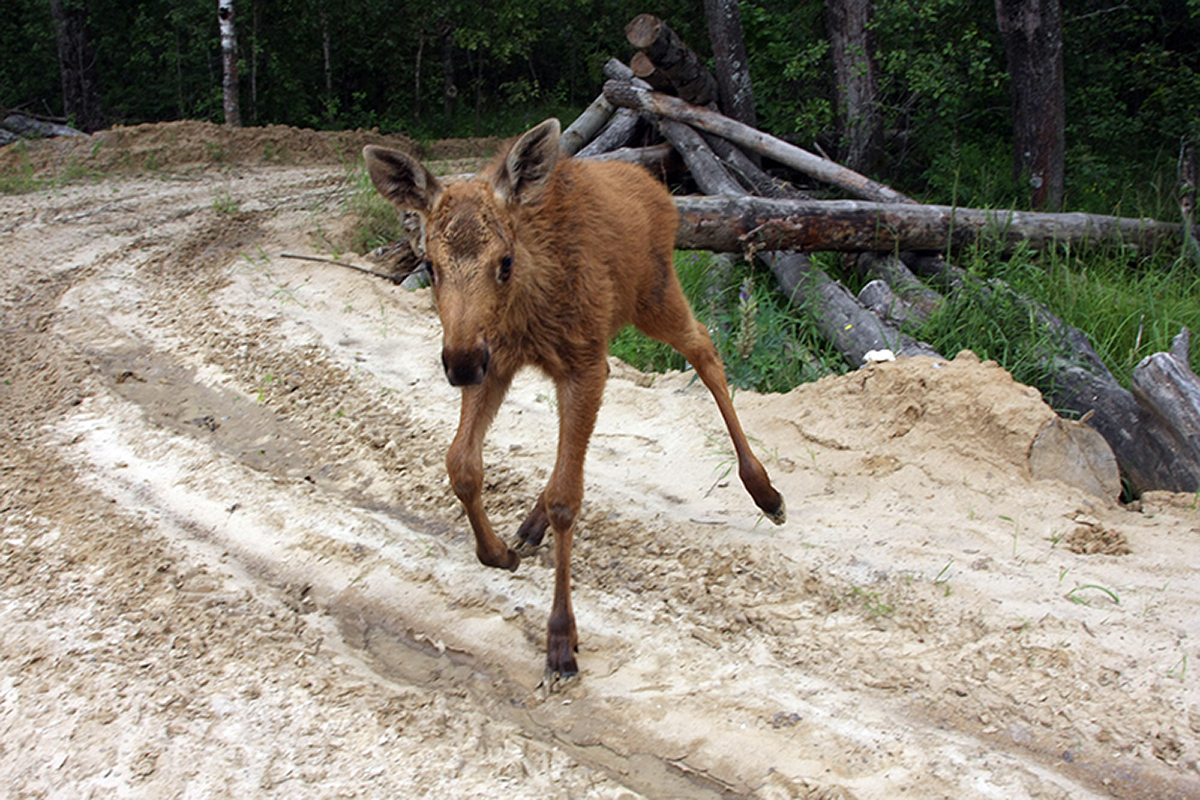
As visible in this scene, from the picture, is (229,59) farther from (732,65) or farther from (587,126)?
(732,65)

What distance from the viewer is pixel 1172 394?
17.0ft

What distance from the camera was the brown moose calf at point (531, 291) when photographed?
11.5ft

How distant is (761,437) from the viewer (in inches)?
235

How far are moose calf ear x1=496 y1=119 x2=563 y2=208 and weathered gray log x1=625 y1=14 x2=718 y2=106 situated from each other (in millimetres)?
5745

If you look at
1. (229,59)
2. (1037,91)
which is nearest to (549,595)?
A: (1037,91)

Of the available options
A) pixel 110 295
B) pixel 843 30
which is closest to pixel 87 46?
pixel 110 295

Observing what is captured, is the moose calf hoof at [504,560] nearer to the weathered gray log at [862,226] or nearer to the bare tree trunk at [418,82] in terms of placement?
the weathered gray log at [862,226]

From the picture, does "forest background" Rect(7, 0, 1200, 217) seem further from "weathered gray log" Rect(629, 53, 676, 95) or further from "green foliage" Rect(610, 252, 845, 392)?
"green foliage" Rect(610, 252, 845, 392)

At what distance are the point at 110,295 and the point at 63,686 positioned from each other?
570 cm

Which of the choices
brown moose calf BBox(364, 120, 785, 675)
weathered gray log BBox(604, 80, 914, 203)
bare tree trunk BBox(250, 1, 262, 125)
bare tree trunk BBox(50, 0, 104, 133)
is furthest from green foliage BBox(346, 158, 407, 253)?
bare tree trunk BBox(50, 0, 104, 133)

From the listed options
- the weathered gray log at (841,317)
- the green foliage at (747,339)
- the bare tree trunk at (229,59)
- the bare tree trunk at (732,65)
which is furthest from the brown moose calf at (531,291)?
the bare tree trunk at (229,59)

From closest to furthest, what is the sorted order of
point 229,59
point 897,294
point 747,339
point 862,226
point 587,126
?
point 747,339
point 897,294
point 862,226
point 587,126
point 229,59

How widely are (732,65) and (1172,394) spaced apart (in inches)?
277

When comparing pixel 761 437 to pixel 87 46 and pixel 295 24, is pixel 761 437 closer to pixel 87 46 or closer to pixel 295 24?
pixel 295 24
